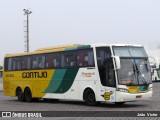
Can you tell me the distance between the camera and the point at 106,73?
Result: 20.7 m

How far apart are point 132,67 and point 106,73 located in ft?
4.15

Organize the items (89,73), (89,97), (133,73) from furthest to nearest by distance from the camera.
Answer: (89,97) < (89,73) < (133,73)

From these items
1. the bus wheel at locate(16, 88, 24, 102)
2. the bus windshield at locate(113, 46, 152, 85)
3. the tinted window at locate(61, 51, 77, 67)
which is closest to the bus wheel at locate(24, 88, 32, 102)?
the bus wheel at locate(16, 88, 24, 102)

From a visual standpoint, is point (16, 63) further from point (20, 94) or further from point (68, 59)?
point (68, 59)

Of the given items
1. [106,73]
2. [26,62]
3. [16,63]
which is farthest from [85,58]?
[16,63]

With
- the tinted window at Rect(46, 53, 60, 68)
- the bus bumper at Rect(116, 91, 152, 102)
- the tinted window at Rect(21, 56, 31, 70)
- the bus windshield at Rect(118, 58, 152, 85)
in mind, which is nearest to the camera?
the bus bumper at Rect(116, 91, 152, 102)

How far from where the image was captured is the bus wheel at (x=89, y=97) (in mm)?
21394

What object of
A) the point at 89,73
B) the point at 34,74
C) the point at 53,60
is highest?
the point at 53,60

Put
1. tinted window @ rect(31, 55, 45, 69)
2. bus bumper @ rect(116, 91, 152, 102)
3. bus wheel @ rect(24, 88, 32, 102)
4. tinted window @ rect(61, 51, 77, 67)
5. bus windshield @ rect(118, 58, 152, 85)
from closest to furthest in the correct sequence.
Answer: bus bumper @ rect(116, 91, 152, 102)
bus windshield @ rect(118, 58, 152, 85)
tinted window @ rect(61, 51, 77, 67)
tinted window @ rect(31, 55, 45, 69)
bus wheel @ rect(24, 88, 32, 102)

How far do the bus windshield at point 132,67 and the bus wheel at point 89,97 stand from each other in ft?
6.58

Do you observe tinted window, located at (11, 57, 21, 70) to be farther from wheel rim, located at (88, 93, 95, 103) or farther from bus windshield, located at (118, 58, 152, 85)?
bus windshield, located at (118, 58, 152, 85)

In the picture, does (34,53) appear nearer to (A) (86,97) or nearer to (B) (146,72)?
(A) (86,97)

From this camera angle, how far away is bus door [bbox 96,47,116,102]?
20.2 meters

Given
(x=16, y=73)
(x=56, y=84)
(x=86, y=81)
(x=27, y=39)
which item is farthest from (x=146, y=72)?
(x=27, y=39)
